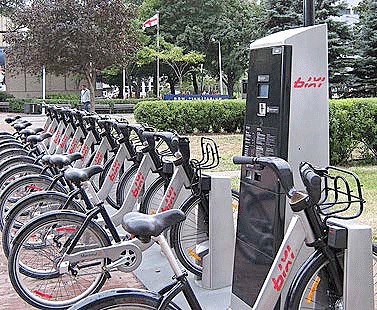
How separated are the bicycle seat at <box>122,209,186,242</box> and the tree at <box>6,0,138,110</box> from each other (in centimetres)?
1533

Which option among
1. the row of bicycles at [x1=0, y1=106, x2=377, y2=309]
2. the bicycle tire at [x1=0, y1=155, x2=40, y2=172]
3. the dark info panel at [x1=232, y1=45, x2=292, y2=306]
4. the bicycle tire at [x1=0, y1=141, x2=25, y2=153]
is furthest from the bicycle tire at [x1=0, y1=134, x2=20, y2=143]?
the dark info panel at [x1=232, y1=45, x2=292, y2=306]

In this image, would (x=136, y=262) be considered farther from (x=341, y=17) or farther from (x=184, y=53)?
(x=184, y=53)

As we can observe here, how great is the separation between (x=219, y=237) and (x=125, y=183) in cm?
164

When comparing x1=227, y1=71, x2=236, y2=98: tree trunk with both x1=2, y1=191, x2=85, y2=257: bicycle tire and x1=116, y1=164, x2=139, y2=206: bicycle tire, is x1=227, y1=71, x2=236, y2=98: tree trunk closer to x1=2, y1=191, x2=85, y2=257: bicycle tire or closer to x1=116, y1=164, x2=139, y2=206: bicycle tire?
x1=116, y1=164, x2=139, y2=206: bicycle tire

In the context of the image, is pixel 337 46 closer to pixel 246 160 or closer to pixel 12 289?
pixel 12 289

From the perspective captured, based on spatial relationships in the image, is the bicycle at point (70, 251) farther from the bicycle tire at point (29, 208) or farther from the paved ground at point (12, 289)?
the bicycle tire at point (29, 208)

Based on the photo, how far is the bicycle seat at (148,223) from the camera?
8.09 feet

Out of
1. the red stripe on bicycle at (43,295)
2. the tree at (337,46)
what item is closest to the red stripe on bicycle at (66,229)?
the red stripe on bicycle at (43,295)

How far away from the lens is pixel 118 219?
5336 mm

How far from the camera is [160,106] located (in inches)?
578

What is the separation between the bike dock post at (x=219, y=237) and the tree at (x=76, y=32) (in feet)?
44.9

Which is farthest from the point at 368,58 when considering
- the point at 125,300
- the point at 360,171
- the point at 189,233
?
the point at 125,300

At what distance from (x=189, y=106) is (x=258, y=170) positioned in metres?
11.5

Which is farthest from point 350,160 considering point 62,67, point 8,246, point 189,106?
point 62,67
